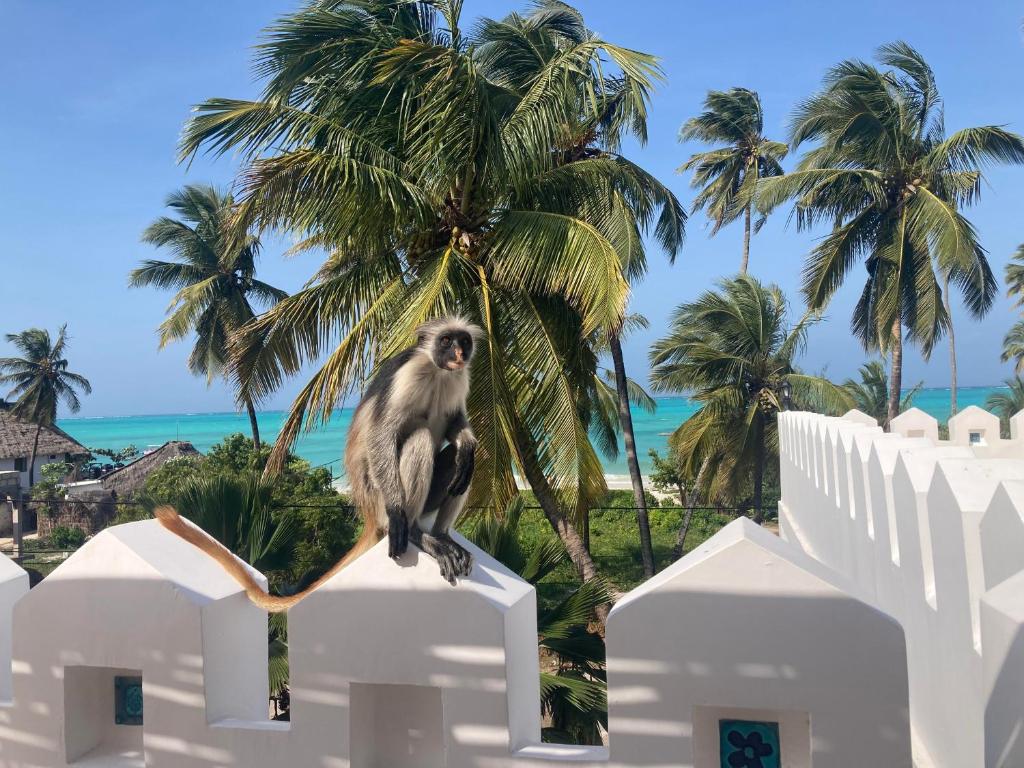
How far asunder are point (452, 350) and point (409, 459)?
88cm

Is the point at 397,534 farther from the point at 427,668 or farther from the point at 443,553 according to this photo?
the point at 427,668

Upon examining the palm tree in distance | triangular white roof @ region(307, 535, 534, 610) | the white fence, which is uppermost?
the palm tree in distance

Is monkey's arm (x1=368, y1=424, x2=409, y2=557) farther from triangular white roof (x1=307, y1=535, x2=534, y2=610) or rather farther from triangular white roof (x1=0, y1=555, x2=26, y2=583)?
triangular white roof (x1=0, y1=555, x2=26, y2=583)

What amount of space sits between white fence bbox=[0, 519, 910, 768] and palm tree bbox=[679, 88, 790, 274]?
33712mm

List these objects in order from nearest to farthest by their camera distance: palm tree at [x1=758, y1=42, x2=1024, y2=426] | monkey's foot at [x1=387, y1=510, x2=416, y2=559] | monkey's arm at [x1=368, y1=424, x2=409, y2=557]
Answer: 1. monkey's foot at [x1=387, y1=510, x2=416, y2=559]
2. monkey's arm at [x1=368, y1=424, x2=409, y2=557]
3. palm tree at [x1=758, y1=42, x2=1024, y2=426]

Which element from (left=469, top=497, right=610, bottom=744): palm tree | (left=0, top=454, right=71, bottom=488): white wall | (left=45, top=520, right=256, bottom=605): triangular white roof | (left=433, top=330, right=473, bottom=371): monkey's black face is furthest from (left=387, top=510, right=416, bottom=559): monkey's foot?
(left=0, top=454, right=71, bottom=488): white wall

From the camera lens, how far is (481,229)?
505 inches

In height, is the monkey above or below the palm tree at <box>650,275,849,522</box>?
below

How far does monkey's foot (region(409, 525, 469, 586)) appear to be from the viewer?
283 cm

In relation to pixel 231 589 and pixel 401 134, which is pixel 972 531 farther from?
pixel 401 134

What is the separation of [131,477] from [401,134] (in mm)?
32777

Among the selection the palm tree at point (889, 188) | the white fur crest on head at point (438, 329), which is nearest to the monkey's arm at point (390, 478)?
the white fur crest on head at point (438, 329)

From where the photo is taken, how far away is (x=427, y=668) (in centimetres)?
275

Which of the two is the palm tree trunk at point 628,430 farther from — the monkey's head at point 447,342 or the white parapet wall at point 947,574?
the monkey's head at point 447,342
